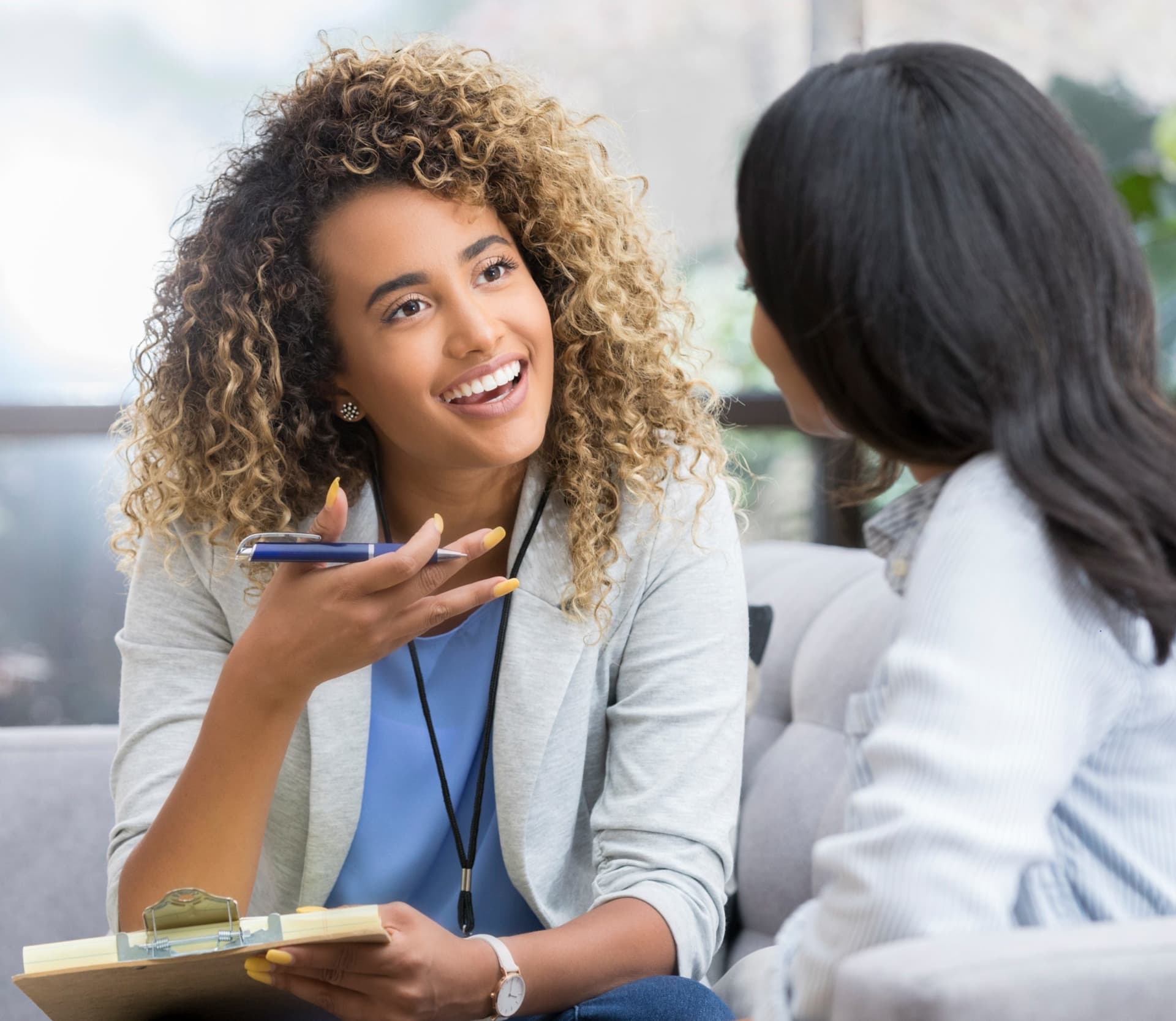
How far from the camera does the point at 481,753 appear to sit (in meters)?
1.33

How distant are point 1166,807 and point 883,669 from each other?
197 millimetres

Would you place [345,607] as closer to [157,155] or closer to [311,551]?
[311,551]

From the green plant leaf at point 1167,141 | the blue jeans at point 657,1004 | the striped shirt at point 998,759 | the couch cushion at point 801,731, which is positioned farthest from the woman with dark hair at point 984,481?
the green plant leaf at point 1167,141

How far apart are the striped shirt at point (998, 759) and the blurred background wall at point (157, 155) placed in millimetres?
2316

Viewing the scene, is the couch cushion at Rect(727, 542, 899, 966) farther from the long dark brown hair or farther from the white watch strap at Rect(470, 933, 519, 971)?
the long dark brown hair

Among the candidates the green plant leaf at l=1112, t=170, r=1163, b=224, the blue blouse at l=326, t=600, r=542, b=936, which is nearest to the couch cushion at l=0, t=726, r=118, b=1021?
the blue blouse at l=326, t=600, r=542, b=936

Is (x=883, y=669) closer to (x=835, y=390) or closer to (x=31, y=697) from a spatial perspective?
(x=835, y=390)

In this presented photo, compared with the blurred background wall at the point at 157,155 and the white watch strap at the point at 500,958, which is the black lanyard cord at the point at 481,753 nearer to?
the white watch strap at the point at 500,958

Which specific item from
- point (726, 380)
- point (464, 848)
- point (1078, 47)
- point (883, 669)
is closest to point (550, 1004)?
point (464, 848)

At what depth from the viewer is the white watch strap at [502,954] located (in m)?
1.08

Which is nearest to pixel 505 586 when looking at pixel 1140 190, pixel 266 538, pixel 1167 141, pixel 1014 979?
pixel 266 538

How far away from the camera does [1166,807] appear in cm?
73

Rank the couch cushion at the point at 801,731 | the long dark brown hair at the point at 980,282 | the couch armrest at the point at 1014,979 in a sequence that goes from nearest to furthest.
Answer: the couch armrest at the point at 1014,979
the long dark brown hair at the point at 980,282
the couch cushion at the point at 801,731

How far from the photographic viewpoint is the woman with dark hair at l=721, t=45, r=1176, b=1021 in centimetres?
66
